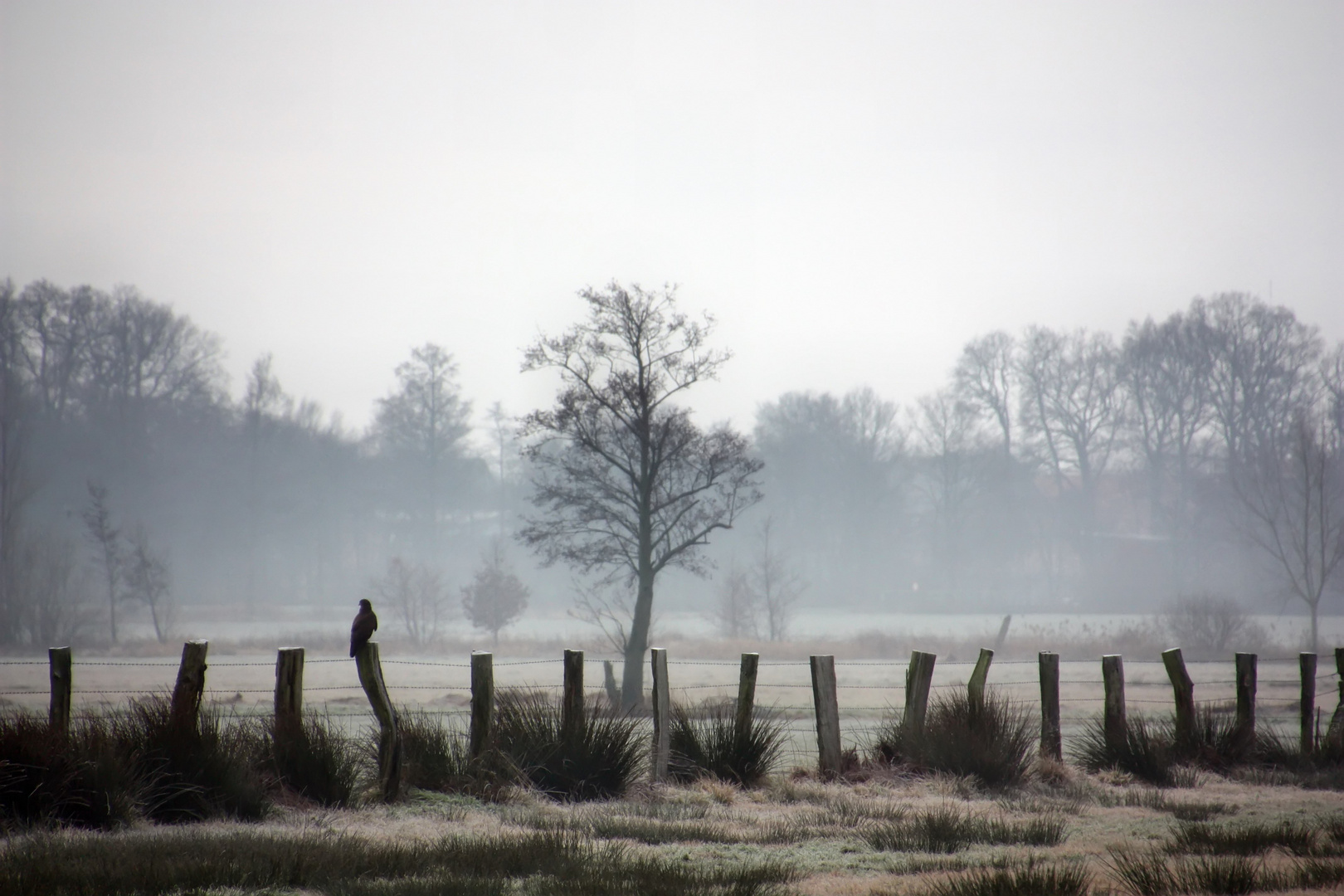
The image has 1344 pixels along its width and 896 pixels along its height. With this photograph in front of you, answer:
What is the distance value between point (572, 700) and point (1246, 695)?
25.9ft

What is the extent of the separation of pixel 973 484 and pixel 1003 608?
10830mm

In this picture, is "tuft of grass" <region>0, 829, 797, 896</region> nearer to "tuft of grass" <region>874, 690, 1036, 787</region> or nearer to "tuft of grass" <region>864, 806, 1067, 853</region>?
"tuft of grass" <region>864, 806, 1067, 853</region>


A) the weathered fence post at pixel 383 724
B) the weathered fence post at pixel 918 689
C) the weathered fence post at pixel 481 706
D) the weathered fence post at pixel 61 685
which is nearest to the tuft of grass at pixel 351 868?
the weathered fence post at pixel 383 724

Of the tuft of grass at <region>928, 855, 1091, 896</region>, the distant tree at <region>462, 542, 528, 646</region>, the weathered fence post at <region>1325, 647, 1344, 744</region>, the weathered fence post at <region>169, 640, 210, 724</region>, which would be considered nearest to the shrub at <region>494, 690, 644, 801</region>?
the weathered fence post at <region>169, 640, 210, 724</region>

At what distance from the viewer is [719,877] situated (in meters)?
4.86

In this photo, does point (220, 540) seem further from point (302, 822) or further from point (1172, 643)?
point (302, 822)

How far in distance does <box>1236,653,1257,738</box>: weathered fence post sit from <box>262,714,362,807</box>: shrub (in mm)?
9631

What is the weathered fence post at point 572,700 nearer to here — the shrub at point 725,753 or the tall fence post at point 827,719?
the shrub at point 725,753

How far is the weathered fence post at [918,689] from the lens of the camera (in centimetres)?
960

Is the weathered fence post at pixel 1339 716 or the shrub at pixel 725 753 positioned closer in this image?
the shrub at pixel 725 753

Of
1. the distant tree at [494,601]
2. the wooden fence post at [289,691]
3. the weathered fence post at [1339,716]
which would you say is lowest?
the distant tree at [494,601]

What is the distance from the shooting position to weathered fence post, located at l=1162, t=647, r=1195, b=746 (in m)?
10.3

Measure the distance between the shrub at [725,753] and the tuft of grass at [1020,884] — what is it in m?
4.26

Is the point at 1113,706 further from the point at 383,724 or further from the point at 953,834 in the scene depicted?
the point at 383,724
